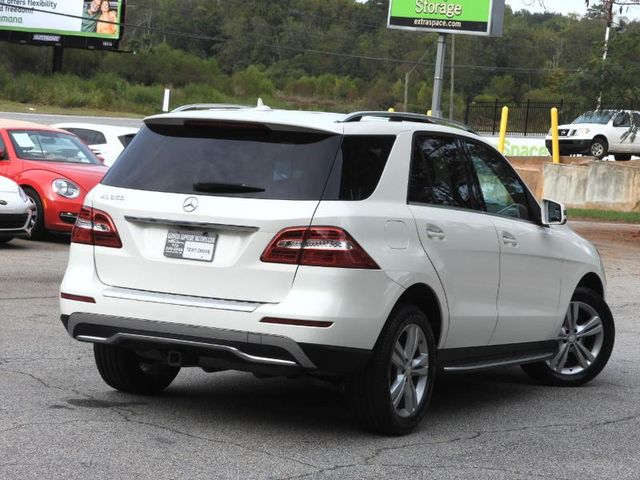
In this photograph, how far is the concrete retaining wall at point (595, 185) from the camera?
30453mm

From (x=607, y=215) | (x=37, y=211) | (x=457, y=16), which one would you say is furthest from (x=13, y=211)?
(x=457, y=16)

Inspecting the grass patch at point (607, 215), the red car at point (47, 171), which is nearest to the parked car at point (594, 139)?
the grass patch at point (607, 215)

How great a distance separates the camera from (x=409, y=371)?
22.1ft

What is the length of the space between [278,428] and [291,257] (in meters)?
1.07

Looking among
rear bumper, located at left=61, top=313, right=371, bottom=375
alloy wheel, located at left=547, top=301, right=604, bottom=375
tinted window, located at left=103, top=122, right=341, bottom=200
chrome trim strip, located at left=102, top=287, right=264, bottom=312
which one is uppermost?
tinted window, located at left=103, top=122, right=341, bottom=200

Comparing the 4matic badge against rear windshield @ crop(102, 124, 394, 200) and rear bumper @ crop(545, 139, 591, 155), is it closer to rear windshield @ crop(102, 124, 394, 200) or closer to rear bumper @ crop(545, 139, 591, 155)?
rear windshield @ crop(102, 124, 394, 200)

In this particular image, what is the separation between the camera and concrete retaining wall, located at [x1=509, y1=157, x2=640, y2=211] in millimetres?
30453

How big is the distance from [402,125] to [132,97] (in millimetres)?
71857

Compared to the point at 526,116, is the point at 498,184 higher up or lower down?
lower down

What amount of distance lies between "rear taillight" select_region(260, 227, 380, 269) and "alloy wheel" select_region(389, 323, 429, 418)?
0.63 m

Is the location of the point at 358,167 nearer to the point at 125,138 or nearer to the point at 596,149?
the point at 125,138

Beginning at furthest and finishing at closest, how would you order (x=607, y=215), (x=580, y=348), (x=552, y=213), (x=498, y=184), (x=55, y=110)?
(x=55, y=110) → (x=607, y=215) → (x=580, y=348) → (x=552, y=213) → (x=498, y=184)

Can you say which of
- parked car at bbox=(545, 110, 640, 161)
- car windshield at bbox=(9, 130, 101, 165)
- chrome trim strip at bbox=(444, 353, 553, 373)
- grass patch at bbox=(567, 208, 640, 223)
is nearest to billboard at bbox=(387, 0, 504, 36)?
parked car at bbox=(545, 110, 640, 161)

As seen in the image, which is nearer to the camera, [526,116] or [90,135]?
[90,135]
